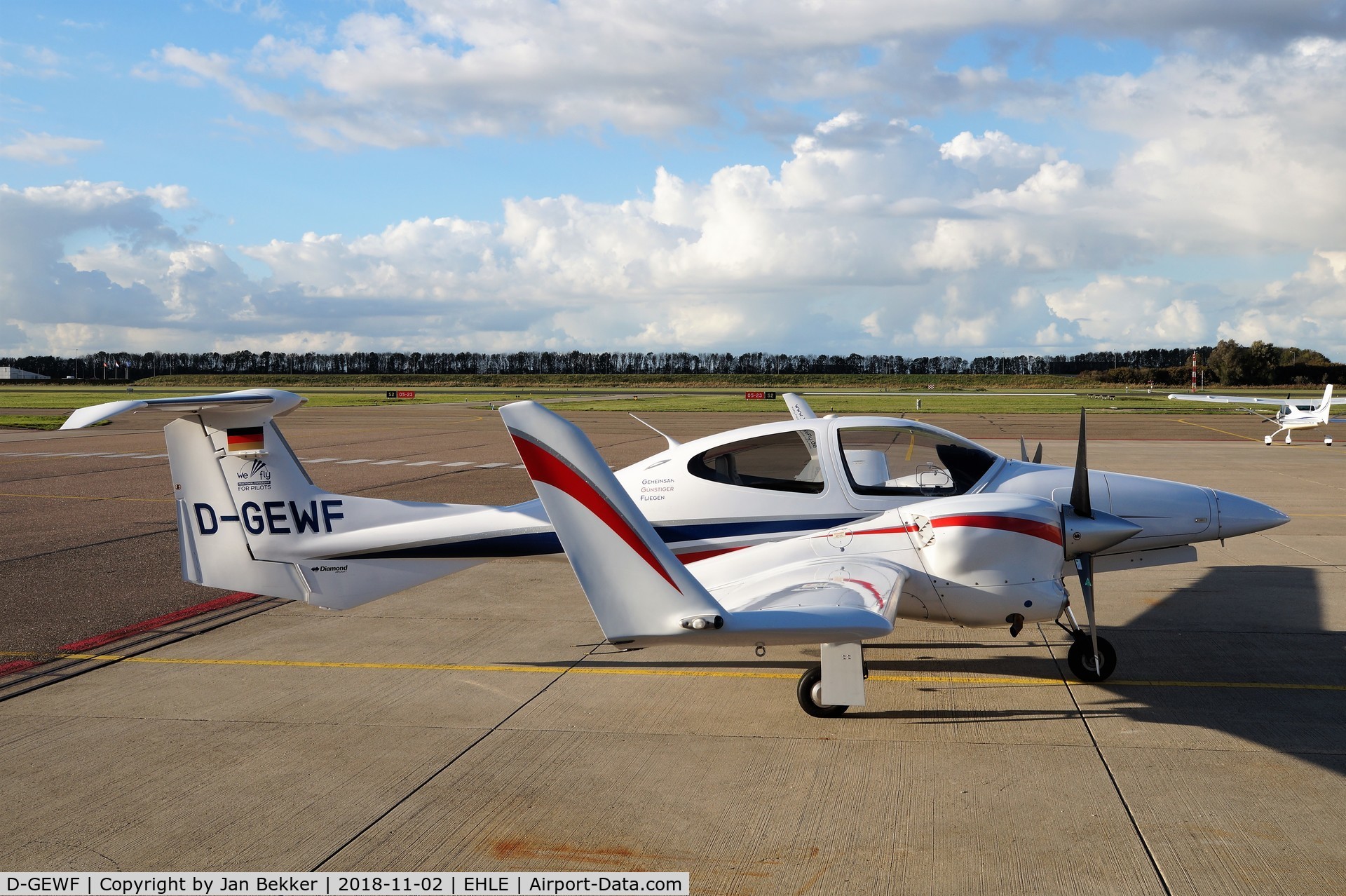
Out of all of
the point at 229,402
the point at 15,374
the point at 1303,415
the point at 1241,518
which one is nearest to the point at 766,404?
the point at 1303,415

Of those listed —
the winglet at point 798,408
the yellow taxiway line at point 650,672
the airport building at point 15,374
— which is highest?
the airport building at point 15,374

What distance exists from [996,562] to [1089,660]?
143cm

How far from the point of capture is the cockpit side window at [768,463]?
28.1ft

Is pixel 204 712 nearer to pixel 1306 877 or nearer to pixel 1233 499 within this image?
pixel 1306 877

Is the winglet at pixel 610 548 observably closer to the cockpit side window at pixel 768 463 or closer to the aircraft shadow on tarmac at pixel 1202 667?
the aircraft shadow on tarmac at pixel 1202 667

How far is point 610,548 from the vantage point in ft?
17.9

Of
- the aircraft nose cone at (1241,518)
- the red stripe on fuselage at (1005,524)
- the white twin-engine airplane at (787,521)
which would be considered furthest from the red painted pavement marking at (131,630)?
the aircraft nose cone at (1241,518)

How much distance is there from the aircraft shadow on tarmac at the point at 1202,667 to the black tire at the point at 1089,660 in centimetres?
12

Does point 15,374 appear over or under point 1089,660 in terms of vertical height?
over

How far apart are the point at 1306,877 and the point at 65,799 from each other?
7.05 meters

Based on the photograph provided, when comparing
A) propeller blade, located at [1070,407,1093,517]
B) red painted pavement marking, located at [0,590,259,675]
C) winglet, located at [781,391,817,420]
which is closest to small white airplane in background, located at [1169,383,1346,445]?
winglet, located at [781,391,817,420]

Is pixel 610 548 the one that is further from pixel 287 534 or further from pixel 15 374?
pixel 15 374

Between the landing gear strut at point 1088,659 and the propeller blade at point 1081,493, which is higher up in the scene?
the propeller blade at point 1081,493

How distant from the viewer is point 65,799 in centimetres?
582
